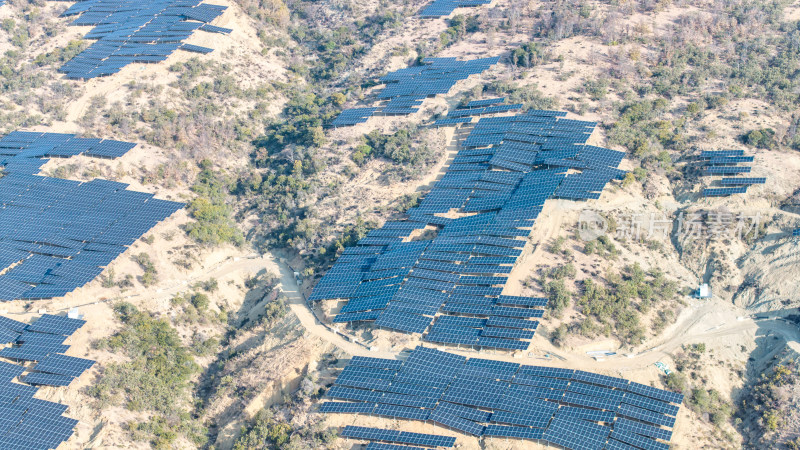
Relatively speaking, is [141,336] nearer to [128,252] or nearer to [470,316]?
[128,252]

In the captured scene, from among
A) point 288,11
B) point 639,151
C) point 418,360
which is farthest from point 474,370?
point 288,11

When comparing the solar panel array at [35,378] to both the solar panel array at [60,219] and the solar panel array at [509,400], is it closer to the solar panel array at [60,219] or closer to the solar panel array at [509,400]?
the solar panel array at [60,219]

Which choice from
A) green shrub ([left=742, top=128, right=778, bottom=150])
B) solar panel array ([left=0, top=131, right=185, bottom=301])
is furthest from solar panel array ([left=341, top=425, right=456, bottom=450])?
green shrub ([left=742, top=128, right=778, bottom=150])

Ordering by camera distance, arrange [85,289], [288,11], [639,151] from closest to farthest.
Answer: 1. [85,289]
2. [639,151]
3. [288,11]

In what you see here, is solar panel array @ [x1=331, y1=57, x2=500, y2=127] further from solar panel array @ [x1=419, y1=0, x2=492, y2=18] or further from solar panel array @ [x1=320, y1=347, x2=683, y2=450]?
solar panel array @ [x1=320, y1=347, x2=683, y2=450]

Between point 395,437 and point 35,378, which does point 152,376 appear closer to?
point 35,378

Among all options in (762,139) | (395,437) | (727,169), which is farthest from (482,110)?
(395,437)
